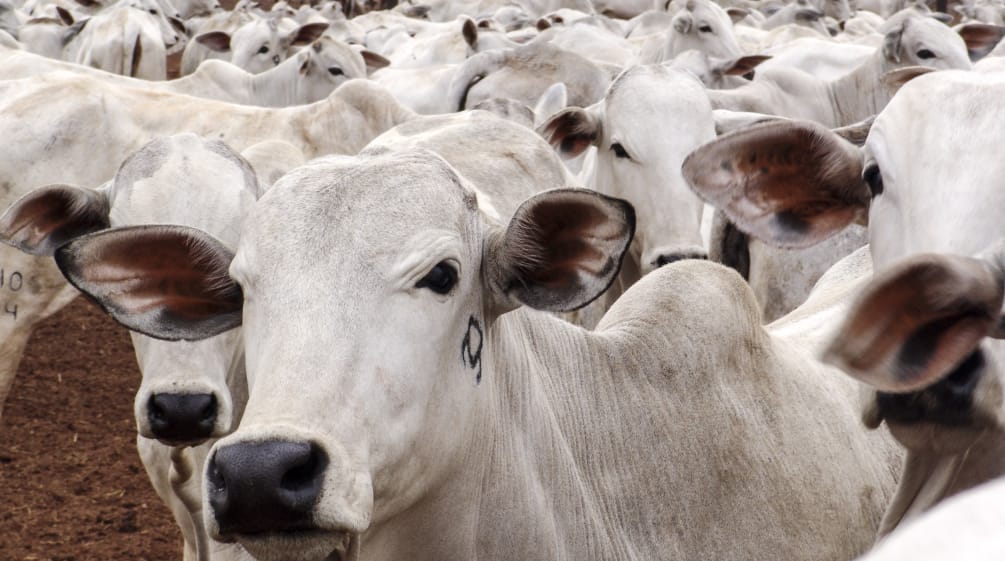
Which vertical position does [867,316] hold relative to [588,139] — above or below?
above

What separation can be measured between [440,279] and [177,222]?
1.59m

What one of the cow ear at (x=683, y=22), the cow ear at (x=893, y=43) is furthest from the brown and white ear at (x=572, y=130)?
the cow ear at (x=683, y=22)

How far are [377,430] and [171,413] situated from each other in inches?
53.6

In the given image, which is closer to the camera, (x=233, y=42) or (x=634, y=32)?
(x=233, y=42)

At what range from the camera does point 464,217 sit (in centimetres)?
243

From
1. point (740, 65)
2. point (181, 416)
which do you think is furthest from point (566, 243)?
point (740, 65)

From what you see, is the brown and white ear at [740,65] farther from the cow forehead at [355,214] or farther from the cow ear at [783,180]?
the cow forehead at [355,214]

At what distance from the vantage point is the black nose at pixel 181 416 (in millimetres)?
3291

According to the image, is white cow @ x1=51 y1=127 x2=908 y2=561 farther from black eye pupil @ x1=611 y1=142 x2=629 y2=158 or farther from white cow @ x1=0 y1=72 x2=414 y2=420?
white cow @ x1=0 y1=72 x2=414 y2=420

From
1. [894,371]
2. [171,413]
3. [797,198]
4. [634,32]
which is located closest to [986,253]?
[894,371]

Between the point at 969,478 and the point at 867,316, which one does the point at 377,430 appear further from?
the point at 969,478

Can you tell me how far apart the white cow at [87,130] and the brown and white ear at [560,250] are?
360cm

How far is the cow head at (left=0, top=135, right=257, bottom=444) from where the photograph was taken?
132 inches

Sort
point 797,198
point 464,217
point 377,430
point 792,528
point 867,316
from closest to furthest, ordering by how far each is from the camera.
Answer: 1. point 867,316
2. point 377,430
3. point 464,217
4. point 797,198
5. point 792,528
